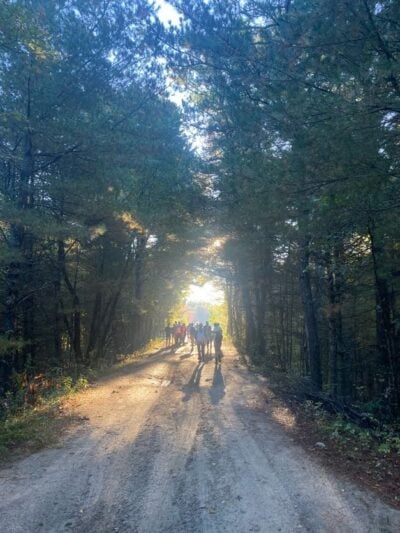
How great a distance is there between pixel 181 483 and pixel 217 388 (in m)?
7.35

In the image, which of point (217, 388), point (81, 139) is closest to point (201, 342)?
point (217, 388)

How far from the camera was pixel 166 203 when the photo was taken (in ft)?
37.7

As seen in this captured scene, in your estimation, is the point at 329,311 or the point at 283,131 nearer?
the point at 283,131

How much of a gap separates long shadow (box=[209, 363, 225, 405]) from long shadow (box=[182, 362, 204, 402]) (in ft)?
1.82

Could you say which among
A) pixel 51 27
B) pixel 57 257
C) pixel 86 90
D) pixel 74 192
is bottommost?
pixel 57 257

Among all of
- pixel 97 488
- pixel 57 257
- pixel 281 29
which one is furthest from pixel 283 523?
pixel 57 257

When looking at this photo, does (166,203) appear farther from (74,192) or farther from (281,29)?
(281,29)

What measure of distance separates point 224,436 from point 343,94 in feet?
20.9

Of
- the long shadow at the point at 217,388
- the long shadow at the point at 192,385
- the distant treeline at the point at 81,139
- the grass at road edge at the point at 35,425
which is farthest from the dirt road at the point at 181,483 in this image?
the distant treeline at the point at 81,139

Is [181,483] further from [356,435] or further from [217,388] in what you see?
[217,388]

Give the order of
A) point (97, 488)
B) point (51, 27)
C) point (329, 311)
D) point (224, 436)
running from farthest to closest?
point (329, 311) → point (51, 27) → point (224, 436) → point (97, 488)

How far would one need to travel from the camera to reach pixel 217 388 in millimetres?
12711

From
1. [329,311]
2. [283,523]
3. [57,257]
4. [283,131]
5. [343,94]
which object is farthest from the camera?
[57,257]

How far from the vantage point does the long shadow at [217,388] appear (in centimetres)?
1115
